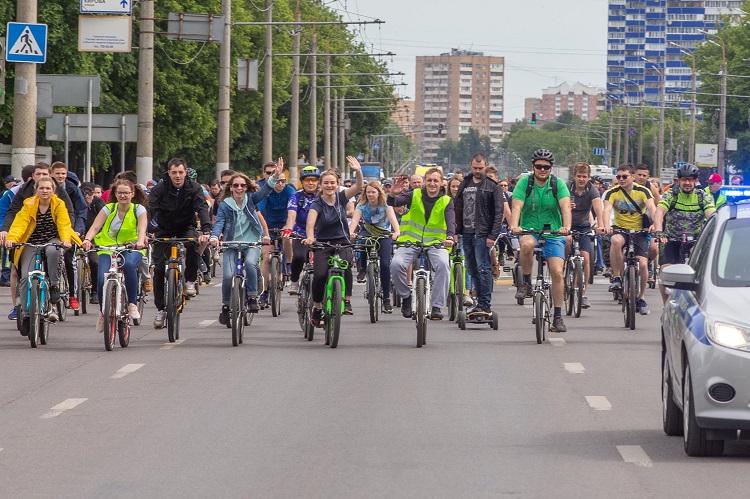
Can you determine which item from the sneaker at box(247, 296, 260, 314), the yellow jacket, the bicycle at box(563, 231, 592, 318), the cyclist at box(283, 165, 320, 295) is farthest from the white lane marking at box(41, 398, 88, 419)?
the bicycle at box(563, 231, 592, 318)

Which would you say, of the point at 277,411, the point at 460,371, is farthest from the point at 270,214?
the point at 277,411

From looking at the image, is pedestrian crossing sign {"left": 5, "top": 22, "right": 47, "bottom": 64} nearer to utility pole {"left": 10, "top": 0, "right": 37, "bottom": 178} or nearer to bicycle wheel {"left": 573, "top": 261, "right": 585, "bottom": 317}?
utility pole {"left": 10, "top": 0, "right": 37, "bottom": 178}

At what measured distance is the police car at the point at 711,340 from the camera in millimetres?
9852

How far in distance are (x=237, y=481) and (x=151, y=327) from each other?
11827 mm

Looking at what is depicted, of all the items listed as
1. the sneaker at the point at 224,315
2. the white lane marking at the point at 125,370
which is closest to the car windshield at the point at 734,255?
the white lane marking at the point at 125,370

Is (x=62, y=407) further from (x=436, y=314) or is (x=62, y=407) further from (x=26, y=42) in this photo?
(x=26, y=42)

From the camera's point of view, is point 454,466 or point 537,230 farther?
point 537,230

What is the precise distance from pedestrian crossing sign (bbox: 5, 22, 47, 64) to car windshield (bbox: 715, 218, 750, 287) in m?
18.8

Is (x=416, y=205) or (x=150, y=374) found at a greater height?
(x=416, y=205)

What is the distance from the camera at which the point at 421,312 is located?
1816 cm

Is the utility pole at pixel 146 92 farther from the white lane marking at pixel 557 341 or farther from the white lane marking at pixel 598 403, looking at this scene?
the white lane marking at pixel 598 403

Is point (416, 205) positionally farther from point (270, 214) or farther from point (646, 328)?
point (270, 214)

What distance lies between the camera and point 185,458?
1044cm

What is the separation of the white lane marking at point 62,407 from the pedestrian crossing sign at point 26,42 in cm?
1570
